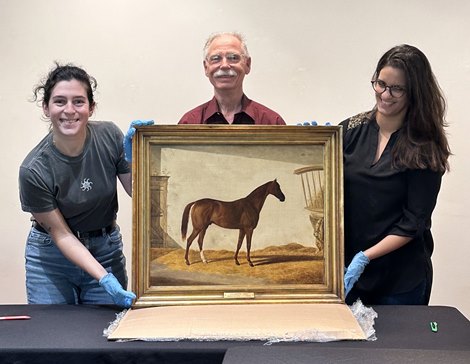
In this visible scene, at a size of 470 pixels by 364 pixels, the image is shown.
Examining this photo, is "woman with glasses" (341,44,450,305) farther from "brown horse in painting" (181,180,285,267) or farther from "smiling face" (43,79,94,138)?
"smiling face" (43,79,94,138)

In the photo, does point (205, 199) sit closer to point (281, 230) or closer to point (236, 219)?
point (236, 219)

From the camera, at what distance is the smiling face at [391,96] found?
173 cm

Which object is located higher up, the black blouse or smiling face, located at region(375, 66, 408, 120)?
smiling face, located at region(375, 66, 408, 120)

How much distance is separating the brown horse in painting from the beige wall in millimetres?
1446

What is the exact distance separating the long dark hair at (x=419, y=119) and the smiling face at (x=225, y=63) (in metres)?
0.51

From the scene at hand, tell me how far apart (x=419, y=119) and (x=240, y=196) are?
565 millimetres

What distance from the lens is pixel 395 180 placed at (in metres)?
1.74

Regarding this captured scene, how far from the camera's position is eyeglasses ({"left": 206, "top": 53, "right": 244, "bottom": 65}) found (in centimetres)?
199

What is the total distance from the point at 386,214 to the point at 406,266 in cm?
18

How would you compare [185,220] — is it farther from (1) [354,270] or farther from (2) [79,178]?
(1) [354,270]

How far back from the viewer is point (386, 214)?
1773mm

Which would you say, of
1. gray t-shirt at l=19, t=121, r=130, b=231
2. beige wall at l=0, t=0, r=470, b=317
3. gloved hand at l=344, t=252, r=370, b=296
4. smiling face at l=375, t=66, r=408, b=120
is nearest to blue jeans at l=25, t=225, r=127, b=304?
gray t-shirt at l=19, t=121, r=130, b=231

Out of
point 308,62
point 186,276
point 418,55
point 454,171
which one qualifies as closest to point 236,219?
point 186,276

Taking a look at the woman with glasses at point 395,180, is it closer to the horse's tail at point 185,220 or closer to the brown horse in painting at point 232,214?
the brown horse in painting at point 232,214
